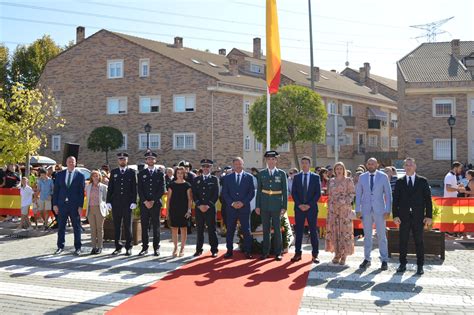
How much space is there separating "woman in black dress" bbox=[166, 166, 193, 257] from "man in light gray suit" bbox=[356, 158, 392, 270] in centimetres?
350

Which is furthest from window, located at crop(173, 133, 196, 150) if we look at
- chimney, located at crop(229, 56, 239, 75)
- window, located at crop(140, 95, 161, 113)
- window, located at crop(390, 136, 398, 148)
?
window, located at crop(390, 136, 398, 148)

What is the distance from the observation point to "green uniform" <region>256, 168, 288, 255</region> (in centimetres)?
1108

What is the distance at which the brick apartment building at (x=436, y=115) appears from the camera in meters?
41.4

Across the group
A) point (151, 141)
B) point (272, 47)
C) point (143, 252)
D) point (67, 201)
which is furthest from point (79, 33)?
point (143, 252)

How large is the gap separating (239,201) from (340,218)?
208 centimetres

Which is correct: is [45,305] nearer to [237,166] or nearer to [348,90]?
[237,166]

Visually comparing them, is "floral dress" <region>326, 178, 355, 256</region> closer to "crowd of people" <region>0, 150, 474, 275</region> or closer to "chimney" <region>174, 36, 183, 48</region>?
"crowd of people" <region>0, 150, 474, 275</region>

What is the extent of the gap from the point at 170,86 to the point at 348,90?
2069 cm

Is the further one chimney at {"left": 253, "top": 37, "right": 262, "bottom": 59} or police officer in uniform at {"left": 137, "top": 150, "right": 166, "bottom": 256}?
chimney at {"left": 253, "top": 37, "right": 262, "bottom": 59}

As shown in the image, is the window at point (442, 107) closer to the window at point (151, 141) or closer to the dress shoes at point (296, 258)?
the window at point (151, 141)

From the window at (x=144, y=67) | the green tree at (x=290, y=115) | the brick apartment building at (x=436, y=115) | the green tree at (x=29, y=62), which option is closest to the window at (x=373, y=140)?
the brick apartment building at (x=436, y=115)

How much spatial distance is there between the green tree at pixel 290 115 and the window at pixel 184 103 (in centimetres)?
519

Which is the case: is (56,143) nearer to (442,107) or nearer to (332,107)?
(332,107)

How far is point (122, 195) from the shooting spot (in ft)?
39.3
